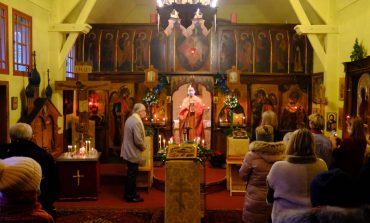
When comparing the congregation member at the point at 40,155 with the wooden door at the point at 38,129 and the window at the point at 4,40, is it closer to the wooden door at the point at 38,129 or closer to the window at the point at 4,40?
the window at the point at 4,40

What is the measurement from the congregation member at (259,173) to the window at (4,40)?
4.54 meters

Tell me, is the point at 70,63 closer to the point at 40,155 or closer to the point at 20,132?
the point at 20,132

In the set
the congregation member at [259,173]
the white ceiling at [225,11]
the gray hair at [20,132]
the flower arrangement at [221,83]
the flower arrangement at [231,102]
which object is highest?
the white ceiling at [225,11]

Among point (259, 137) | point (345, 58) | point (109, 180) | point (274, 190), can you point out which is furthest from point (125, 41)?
point (274, 190)

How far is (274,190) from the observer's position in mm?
3691

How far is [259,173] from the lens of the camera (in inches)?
179

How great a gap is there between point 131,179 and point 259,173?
12.7 feet

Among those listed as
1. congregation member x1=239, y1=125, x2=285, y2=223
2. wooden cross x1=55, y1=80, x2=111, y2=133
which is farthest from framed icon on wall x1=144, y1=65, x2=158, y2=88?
congregation member x1=239, y1=125, x2=285, y2=223

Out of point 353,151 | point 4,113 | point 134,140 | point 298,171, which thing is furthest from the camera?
point 134,140

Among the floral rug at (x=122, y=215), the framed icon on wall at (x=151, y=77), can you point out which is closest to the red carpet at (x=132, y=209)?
the floral rug at (x=122, y=215)

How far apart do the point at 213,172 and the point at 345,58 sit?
Answer: 3.91m

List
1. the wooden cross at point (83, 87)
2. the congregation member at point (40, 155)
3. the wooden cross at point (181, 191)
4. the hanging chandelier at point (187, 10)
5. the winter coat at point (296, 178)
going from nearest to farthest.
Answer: the winter coat at point (296, 178), the congregation member at point (40, 155), the hanging chandelier at point (187, 10), the wooden cross at point (181, 191), the wooden cross at point (83, 87)

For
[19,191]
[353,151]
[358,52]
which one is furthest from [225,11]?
[19,191]

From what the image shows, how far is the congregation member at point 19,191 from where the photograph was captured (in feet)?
9.89
